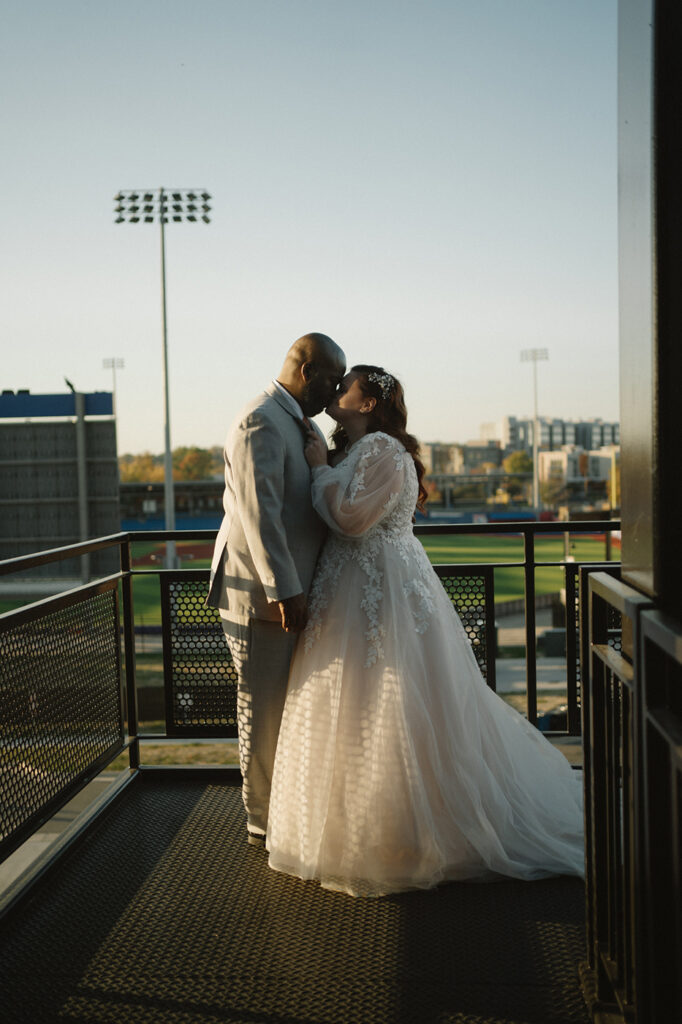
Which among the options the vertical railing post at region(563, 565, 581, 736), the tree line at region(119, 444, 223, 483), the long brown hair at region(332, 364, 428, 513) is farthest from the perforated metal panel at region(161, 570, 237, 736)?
the tree line at region(119, 444, 223, 483)

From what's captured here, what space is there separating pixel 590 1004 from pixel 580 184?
5174 cm

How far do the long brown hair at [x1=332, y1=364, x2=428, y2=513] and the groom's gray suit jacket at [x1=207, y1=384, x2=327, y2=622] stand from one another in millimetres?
274

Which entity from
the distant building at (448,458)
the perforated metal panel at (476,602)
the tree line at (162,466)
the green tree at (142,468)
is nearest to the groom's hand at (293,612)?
the perforated metal panel at (476,602)

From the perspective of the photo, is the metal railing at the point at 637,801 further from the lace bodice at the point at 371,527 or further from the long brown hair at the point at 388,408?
the long brown hair at the point at 388,408

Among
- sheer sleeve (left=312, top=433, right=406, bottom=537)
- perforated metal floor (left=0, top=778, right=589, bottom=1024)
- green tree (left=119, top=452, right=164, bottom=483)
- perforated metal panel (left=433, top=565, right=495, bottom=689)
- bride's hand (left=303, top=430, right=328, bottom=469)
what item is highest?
green tree (left=119, top=452, right=164, bottom=483)

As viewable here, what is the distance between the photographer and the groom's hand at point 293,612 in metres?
2.86

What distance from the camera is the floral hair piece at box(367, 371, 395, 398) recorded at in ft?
10.0

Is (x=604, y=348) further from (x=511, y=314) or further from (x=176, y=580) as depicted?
(x=176, y=580)

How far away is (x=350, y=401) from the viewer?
3078mm

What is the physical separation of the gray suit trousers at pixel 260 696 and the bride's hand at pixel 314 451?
572 mm

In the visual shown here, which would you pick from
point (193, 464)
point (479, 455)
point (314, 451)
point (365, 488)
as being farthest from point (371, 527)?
point (479, 455)

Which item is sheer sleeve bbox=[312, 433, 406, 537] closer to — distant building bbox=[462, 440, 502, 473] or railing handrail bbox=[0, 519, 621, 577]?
railing handrail bbox=[0, 519, 621, 577]

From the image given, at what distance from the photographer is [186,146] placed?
37.8 m

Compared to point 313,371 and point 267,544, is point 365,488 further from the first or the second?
point 313,371
